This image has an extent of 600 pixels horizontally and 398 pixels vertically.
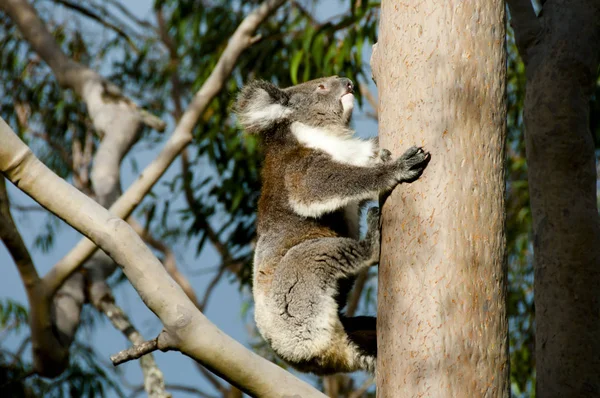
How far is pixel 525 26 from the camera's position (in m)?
2.55

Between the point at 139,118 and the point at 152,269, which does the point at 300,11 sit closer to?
the point at 139,118

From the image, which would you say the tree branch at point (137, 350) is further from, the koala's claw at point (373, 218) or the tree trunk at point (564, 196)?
the tree trunk at point (564, 196)

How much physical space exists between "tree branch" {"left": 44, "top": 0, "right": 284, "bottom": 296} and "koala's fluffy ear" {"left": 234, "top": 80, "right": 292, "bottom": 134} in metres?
0.86

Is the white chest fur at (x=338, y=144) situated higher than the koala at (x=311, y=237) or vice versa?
the white chest fur at (x=338, y=144)

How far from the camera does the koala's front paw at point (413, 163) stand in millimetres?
1768

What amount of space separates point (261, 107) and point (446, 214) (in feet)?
3.80

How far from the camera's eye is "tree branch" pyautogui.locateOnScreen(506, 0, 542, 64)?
253 cm

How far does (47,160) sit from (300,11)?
275 centimetres

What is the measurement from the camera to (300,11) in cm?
567

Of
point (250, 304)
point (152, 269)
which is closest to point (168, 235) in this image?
point (250, 304)

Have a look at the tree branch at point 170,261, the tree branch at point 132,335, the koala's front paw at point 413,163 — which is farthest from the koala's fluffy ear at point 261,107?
the tree branch at point 170,261

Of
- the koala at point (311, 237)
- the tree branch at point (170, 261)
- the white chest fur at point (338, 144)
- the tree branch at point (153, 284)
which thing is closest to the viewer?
the tree branch at point (153, 284)

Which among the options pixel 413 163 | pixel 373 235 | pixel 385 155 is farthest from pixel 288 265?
pixel 413 163

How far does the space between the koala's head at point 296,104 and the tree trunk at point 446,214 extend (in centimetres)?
91
